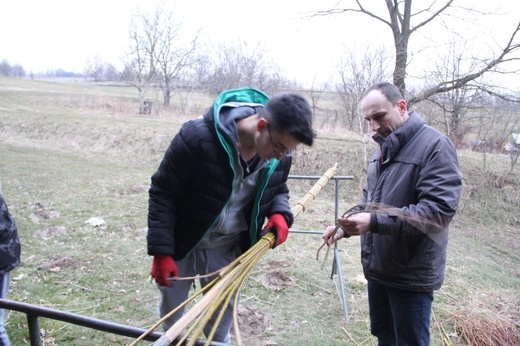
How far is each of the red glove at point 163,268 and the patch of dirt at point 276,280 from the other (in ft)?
7.02

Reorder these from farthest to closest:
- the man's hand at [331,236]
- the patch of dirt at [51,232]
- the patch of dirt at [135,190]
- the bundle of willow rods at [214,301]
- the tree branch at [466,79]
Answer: the tree branch at [466,79], the patch of dirt at [135,190], the patch of dirt at [51,232], the man's hand at [331,236], the bundle of willow rods at [214,301]

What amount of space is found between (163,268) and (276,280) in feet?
7.78

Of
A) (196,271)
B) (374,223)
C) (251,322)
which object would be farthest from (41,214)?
(374,223)

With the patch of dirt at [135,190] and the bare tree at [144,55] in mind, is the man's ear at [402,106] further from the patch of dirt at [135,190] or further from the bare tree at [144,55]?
the bare tree at [144,55]

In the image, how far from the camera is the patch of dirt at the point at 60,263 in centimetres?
388

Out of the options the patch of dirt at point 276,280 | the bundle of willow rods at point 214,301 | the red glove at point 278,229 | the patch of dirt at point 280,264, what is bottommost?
the patch of dirt at point 276,280

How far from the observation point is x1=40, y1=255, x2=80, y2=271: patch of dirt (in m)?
3.88

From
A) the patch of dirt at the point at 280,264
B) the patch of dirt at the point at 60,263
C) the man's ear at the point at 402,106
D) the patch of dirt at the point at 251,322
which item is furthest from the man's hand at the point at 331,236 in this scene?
the patch of dirt at the point at 60,263

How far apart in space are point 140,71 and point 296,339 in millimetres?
22531

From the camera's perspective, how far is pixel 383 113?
191 centimetres

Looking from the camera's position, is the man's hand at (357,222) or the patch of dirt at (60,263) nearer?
the man's hand at (357,222)

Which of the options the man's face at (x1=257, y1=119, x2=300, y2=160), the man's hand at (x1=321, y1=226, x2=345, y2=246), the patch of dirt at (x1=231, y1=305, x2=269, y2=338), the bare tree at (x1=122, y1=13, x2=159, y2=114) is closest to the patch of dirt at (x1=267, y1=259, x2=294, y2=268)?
the patch of dirt at (x1=231, y1=305, x2=269, y2=338)

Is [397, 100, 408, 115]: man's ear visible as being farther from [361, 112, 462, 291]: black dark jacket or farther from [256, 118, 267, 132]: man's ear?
[256, 118, 267, 132]: man's ear

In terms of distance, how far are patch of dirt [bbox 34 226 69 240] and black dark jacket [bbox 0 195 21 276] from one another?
10.4 ft
